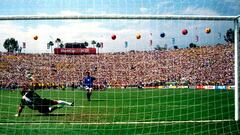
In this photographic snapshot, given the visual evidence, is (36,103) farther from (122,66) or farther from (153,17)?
(122,66)

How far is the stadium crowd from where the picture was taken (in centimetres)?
1484

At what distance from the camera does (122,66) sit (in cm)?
2653

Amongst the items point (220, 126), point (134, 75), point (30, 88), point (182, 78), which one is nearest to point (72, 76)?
point (134, 75)

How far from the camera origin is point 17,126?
9445 millimetres

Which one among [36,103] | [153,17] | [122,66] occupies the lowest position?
[36,103]

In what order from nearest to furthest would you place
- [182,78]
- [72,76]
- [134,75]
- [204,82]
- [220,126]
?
[220,126] < [72,76] < [134,75] < [182,78] < [204,82]

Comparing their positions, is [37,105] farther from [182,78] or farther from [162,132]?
[182,78]

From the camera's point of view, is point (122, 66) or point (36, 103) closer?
point (36, 103)

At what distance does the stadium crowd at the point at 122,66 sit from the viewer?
14844mm

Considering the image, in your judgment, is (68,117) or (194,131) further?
(68,117)

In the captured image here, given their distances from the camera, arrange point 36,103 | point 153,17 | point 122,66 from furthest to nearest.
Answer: point 122,66, point 36,103, point 153,17

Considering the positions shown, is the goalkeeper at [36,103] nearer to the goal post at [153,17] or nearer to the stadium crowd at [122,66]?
the stadium crowd at [122,66]

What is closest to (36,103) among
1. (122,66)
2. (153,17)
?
(153,17)

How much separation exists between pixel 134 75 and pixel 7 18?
58.7 feet
